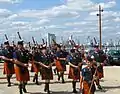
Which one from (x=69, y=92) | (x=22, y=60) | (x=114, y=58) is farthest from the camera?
(x=114, y=58)

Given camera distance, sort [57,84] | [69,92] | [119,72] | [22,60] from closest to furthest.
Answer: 1. [22,60]
2. [69,92]
3. [57,84]
4. [119,72]

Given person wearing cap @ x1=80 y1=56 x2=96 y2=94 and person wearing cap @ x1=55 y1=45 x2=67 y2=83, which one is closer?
person wearing cap @ x1=80 y1=56 x2=96 y2=94

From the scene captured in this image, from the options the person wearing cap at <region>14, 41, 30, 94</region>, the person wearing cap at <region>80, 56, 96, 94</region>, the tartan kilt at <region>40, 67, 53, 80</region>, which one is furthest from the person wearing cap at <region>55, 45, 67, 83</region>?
the person wearing cap at <region>80, 56, 96, 94</region>

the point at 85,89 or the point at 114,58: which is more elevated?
the point at 85,89

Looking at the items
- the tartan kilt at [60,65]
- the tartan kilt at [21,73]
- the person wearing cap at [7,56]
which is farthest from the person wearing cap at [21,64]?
the tartan kilt at [60,65]

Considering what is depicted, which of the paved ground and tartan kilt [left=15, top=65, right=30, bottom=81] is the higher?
tartan kilt [left=15, top=65, right=30, bottom=81]

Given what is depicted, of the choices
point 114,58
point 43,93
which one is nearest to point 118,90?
point 43,93

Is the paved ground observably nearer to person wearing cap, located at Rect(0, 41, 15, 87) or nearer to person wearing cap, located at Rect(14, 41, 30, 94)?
person wearing cap, located at Rect(0, 41, 15, 87)

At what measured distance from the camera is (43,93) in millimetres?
12844

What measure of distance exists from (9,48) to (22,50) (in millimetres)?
2280

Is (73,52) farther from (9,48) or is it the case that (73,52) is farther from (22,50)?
(9,48)

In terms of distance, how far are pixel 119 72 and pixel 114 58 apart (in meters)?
15.7

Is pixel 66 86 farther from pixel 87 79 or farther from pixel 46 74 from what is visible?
pixel 87 79

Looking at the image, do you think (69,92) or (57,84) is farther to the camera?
(57,84)
